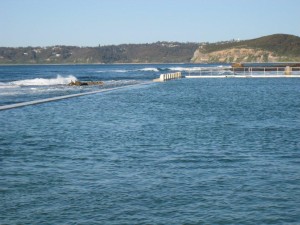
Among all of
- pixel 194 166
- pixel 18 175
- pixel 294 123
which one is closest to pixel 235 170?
pixel 194 166

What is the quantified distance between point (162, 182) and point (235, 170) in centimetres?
225

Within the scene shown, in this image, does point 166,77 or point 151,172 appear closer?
point 151,172

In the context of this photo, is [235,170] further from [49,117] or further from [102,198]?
[49,117]

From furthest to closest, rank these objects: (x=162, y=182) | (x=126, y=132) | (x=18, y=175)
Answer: (x=126, y=132) → (x=18, y=175) → (x=162, y=182)

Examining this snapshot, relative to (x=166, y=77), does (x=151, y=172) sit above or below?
above

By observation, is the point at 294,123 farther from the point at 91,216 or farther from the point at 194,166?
the point at 91,216

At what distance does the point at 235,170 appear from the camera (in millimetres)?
13203

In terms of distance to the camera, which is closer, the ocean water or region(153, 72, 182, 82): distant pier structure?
the ocean water

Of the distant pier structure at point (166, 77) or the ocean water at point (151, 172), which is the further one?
the distant pier structure at point (166, 77)

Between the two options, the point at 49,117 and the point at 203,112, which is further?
the point at 203,112

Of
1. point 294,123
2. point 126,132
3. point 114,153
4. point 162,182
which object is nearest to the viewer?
point 162,182

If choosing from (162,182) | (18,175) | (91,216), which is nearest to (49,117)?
(18,175)

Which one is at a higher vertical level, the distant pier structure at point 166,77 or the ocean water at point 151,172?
the ocean water at point 151,172

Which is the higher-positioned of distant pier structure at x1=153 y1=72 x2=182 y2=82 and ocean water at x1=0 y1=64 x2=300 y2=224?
ocean water at x1=0 y1=64 x2=300 y2=224
